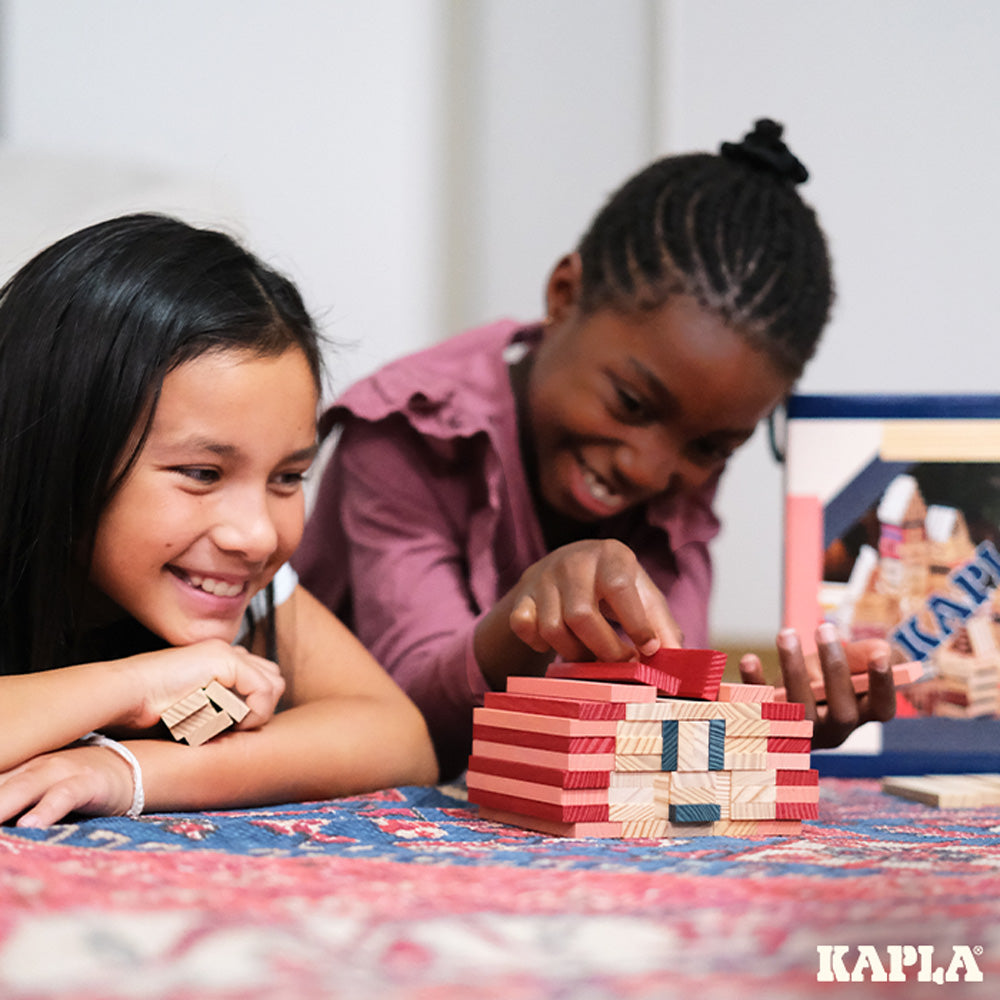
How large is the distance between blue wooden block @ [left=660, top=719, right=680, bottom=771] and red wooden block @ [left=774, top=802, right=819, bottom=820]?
0.09m

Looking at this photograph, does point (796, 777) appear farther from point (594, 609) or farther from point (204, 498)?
point (204, 498)

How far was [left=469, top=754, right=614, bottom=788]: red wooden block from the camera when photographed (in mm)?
711

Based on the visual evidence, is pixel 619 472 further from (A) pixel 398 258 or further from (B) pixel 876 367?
(A) pixel 398 258

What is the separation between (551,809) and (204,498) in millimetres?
368

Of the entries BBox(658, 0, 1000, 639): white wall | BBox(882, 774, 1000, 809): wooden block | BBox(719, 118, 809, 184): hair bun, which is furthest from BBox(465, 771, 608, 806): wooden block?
BBox(658, 0, 1000, 639): white wall

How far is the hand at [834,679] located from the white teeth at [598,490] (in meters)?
0.32

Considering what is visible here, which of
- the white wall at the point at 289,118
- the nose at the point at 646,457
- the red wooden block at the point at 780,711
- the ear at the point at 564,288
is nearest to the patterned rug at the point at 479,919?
the red wooden block at the point at 780,711

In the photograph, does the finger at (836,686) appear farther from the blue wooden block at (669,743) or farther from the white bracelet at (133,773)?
the white bracelet at (133,773)

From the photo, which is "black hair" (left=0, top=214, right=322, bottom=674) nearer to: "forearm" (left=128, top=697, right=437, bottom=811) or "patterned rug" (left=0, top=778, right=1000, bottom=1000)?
"forearm" (left=128, top=697, right=437, bottom=811)

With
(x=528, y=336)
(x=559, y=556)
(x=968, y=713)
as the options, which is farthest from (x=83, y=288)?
(x=968, y=713)

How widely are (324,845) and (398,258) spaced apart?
5.22 ft

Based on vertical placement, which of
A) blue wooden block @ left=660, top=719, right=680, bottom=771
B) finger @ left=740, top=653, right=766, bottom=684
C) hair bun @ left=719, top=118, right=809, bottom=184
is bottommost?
finger @ left=740, top=653, right=766, bottom=684

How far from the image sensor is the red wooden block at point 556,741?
708 millimetres

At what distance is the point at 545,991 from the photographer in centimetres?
36
